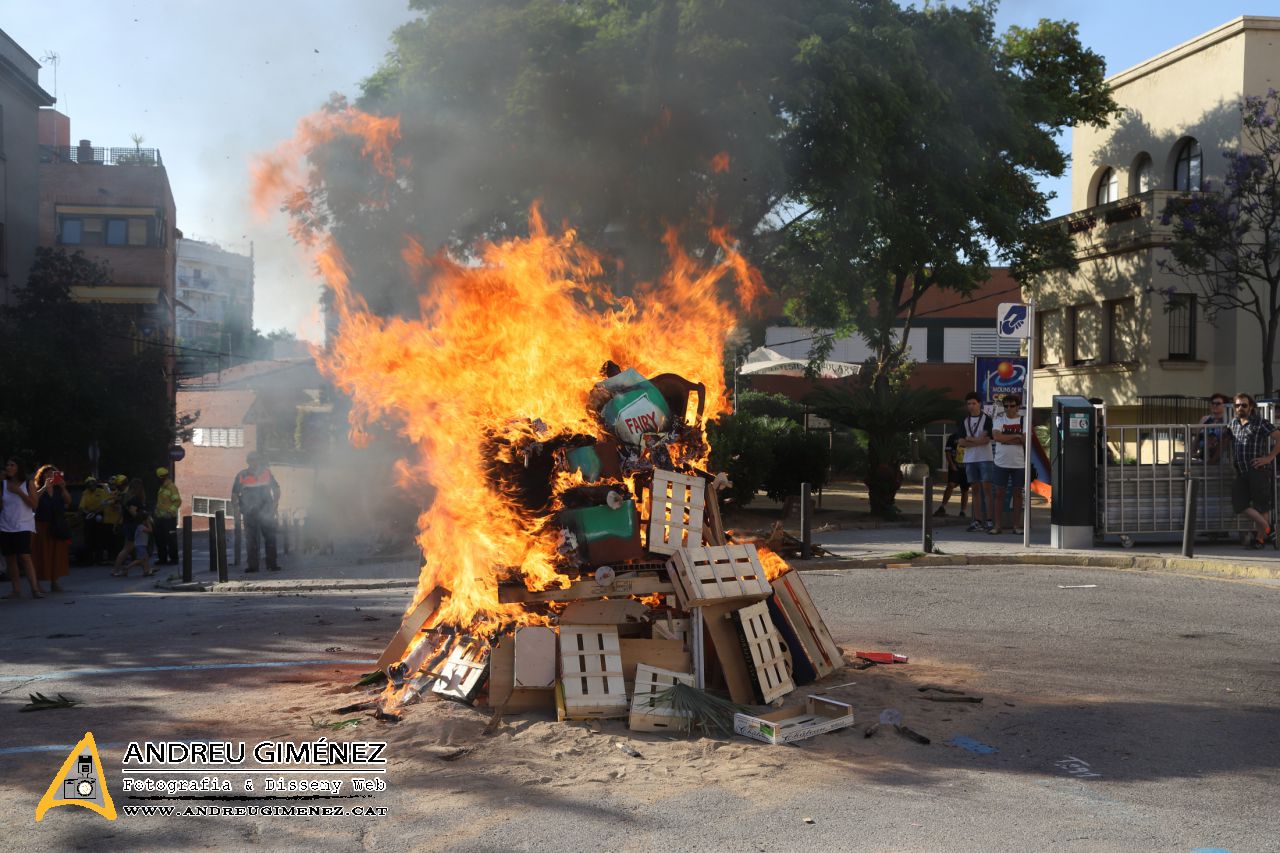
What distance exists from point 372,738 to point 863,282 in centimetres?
1460

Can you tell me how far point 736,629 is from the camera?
6770 millimetres

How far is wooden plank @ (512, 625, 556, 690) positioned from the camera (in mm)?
6441

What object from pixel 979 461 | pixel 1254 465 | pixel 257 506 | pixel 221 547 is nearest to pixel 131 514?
pixel 257 506

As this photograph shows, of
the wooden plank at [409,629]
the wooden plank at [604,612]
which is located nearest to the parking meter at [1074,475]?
the wooden plank at [604,612]

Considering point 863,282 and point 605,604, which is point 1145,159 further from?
point 605,604

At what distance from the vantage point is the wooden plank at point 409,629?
7.41 meters

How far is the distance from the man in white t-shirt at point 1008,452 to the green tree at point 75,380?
61.1 ft

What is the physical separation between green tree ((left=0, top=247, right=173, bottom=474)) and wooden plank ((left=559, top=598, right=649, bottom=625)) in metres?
19.8

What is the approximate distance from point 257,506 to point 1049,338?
24.2m

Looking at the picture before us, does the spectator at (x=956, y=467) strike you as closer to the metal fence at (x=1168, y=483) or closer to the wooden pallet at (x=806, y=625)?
the metal fence at (x=1168, y=483)

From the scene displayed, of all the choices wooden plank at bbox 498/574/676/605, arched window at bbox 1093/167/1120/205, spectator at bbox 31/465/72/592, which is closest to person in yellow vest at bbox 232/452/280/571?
spectator at bbox 31/465/72/592

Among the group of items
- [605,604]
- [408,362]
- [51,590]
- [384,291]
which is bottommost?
[51,590]

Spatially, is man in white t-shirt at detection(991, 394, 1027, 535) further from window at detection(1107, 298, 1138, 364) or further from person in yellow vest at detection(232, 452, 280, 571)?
window at detection(1107, 298, 1138, 364)

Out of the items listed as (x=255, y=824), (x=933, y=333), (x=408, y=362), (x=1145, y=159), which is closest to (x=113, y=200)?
(x=933, y=333)
